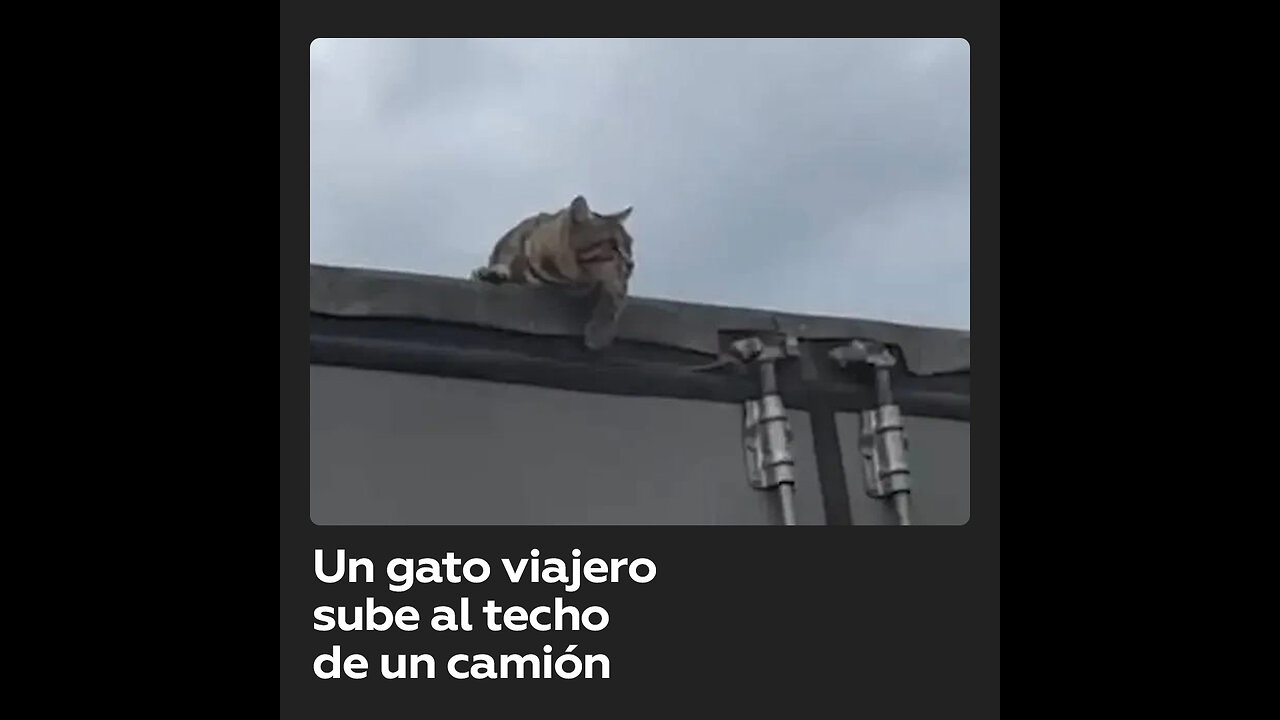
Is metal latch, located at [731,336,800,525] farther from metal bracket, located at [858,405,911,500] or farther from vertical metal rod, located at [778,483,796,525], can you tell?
metal bracket, located at [858,405,911,500]

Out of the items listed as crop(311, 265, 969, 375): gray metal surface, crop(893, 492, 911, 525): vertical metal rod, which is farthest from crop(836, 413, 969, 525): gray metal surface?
crop(311, 265, 969, 375): gray metal surface

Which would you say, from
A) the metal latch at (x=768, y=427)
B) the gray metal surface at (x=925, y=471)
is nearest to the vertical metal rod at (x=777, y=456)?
the metal latch at (x=768, y=427)

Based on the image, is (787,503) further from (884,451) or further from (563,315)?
(563,315)

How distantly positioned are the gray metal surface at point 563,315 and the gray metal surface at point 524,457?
0.11 m

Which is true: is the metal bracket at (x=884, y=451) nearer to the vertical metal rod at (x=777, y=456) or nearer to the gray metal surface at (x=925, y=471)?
the gray metal surface at (x=925, y=471)

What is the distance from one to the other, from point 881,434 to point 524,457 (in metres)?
0.68

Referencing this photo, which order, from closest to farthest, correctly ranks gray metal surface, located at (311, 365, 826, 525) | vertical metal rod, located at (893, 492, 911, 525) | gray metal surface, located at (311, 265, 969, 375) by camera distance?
1. gray metal surface, located at (311, 365, 826, 525)
2. gray metal surface, located at (311, 265, 969, 375)
3. vertical metal rod, located at (893, 492, 911, 525)

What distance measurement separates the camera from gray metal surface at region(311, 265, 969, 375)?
2615mm

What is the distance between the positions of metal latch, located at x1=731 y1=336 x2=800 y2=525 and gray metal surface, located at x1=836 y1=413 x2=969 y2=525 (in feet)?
0.39

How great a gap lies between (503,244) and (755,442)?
0.62 metres

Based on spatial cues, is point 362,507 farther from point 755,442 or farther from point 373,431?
point 755,442

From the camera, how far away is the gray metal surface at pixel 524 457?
2488 mm

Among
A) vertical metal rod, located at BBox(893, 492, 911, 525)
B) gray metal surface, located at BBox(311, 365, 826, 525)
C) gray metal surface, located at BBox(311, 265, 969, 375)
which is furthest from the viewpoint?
vertical metal rod, located at BBox(893, 492, 911, 525)

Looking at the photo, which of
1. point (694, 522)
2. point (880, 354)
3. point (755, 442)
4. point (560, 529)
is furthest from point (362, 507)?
point (880, 354)
